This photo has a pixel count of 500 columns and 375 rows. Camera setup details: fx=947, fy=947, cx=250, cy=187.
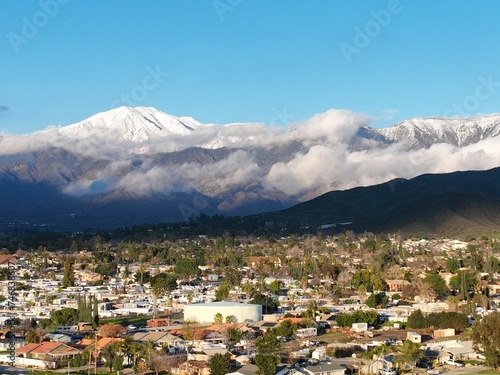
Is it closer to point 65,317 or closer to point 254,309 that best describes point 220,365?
point 254,309

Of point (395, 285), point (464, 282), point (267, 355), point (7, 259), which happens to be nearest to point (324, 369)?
point (267, 355)

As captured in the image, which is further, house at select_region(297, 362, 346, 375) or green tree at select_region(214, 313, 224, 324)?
green tree at select_region(214, 313, 224, 324)

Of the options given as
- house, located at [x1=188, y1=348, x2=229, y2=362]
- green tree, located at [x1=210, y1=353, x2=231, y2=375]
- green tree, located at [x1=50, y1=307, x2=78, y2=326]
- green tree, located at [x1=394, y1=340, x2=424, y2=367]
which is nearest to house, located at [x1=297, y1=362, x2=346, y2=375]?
green tree, located at [x1=394, y1=340, x2=424, y2=367]

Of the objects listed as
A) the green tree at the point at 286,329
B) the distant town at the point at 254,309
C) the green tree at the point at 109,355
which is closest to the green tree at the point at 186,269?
the distant town at the point at 254,309

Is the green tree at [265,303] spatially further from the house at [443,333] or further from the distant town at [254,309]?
the house at [443,333]

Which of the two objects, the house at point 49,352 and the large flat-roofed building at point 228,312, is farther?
the large flat-roofed building at point 228,312

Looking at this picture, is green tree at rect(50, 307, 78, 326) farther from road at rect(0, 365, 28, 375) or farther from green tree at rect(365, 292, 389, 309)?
green tree at rect(365, 292, 389, 309)
